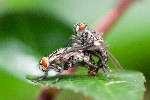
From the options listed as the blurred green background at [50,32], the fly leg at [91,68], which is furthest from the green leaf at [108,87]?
the blurred green background at [50,32]

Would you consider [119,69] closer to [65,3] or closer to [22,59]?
[22,59]

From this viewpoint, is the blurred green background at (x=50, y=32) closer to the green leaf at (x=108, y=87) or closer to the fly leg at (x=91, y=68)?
the fly leg at (x=91, y=68)

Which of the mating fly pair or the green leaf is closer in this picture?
the green leaf

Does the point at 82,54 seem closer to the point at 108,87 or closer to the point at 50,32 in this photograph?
the point at 108,87

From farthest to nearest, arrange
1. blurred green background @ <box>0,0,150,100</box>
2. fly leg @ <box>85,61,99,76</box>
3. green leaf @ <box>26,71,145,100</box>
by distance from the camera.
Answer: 1. blurred green background @ <box>0,0,150,100</box>
2. fly leg @ <box>85,61,99,76</box>
3. green leaf @ <box>26,71,145,100</box>

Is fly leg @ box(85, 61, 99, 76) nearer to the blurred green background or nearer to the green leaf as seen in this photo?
the green leaf

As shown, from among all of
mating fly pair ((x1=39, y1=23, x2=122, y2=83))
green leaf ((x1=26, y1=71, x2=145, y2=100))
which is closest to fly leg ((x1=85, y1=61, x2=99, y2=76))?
mating fly pair ((x1=39, y1=23, x2=122, y2=83))

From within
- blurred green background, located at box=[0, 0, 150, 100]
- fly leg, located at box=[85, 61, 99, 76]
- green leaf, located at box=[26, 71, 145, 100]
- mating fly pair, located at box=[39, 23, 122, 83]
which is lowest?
green leaf, located at box=[26, 71, 145, 100]

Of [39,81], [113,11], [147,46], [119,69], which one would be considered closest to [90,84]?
[39,81]

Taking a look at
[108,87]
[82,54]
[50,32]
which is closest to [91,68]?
[82,54]
